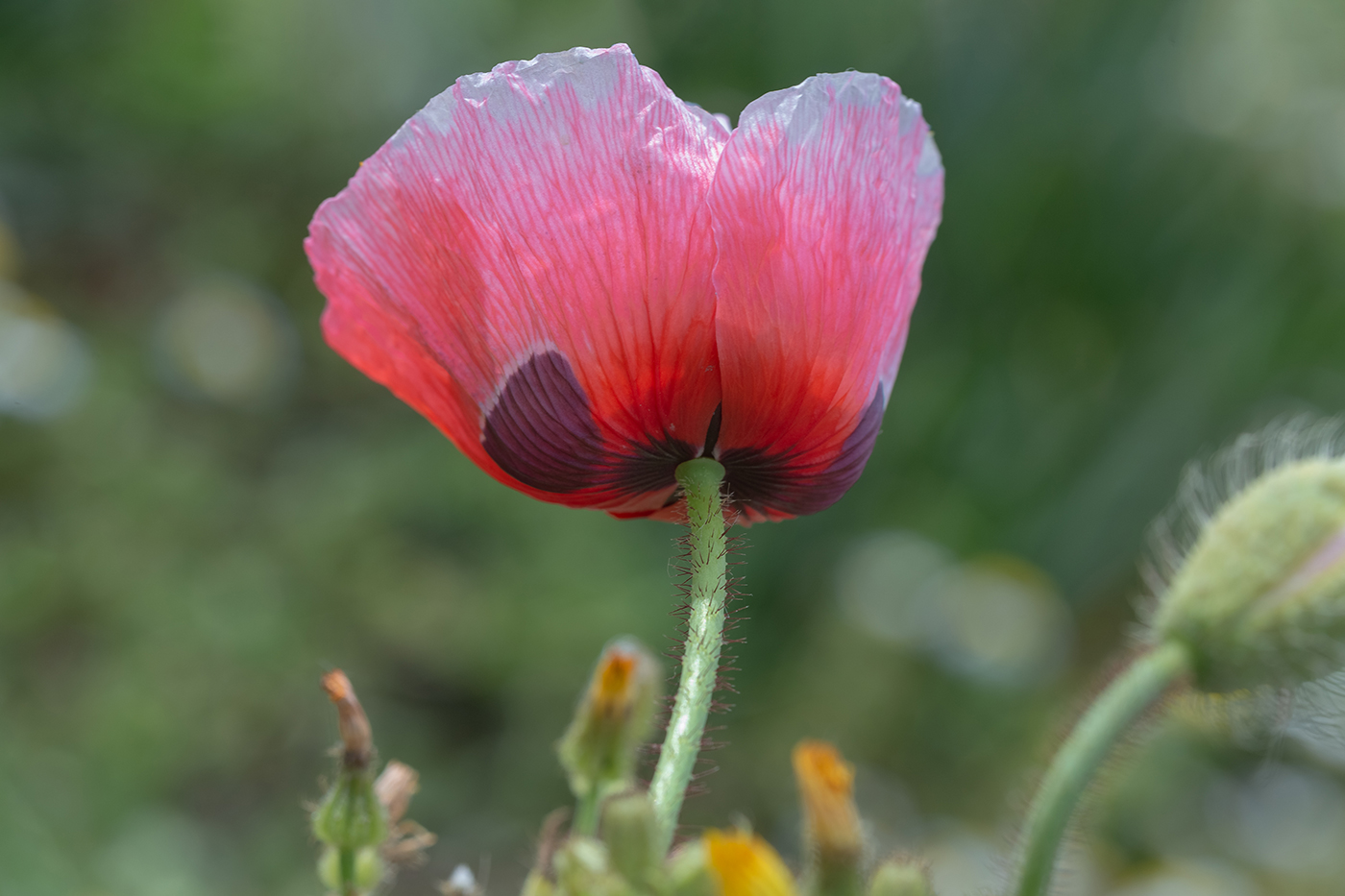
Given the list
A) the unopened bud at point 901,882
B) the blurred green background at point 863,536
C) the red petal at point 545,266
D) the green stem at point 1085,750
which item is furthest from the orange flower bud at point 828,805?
the blurred green background at point 863,536

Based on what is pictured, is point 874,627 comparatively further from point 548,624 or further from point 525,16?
point 525,16

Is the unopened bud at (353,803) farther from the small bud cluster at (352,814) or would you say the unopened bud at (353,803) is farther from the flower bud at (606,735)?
the flower bud at (606,735)

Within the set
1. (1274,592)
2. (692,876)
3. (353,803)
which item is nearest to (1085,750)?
(1274,592)

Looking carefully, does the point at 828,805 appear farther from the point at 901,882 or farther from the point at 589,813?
the point at 589,813

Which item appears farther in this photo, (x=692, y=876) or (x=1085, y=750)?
(x=1085, y=750)

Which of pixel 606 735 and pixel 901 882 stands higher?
pixel 606 735

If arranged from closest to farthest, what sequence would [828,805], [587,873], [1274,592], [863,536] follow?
[587,873] → [828,805] → [1274,592] → [863,536]

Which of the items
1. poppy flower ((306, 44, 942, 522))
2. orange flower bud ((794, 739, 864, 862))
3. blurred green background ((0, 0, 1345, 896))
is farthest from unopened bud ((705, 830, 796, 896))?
blurred green background ((0, 0, 1345, 896))

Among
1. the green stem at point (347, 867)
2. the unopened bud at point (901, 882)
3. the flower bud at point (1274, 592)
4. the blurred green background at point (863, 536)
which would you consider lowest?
the green stem at point (347, 867)

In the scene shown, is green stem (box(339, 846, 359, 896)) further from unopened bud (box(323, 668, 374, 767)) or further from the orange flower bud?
the orange flower bud
